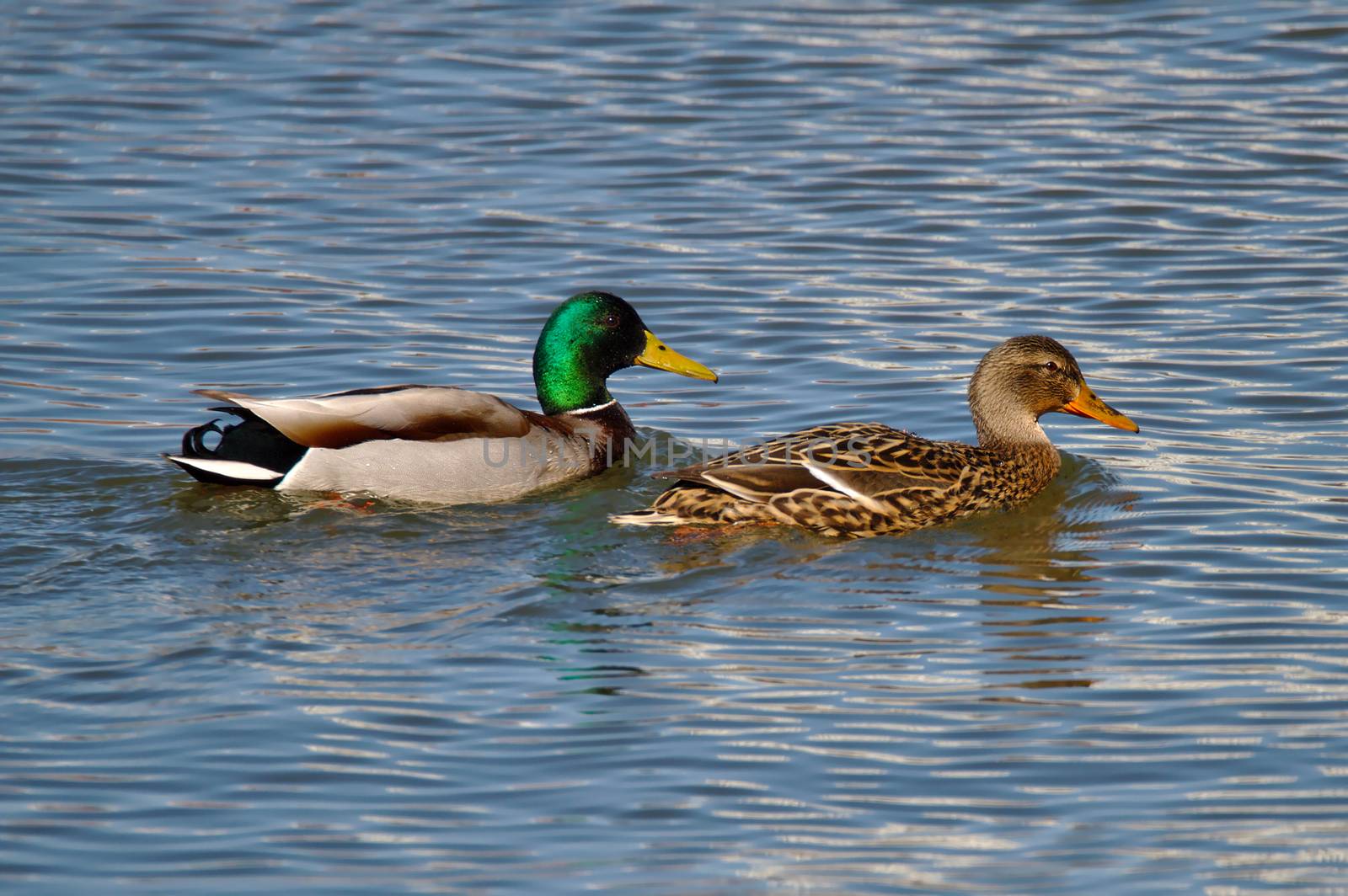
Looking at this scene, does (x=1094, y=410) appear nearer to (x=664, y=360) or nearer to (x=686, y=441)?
(x=686, y=441)

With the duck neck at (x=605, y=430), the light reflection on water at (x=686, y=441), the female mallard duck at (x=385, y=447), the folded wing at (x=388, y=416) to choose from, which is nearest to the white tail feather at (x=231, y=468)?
the female mallard duck at (x=385, y=447)

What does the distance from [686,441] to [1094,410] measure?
225 cm

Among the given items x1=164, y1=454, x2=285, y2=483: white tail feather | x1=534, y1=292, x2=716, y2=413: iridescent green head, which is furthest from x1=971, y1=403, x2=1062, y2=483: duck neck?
x1=164, y1=454, x2=285, y2=483: white tail feather

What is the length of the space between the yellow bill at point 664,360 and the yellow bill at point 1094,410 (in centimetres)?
202

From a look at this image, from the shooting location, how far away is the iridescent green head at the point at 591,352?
10164mm

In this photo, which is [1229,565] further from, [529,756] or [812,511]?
[529,756]

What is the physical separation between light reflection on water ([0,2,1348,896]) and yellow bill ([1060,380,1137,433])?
0.98 feet

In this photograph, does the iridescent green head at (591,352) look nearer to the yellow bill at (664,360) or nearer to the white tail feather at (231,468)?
the yellow bill at (664,360)

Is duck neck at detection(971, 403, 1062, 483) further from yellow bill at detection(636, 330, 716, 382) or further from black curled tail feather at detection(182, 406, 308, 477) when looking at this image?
black curled tail feather at detection(182, 406, 308, 477)

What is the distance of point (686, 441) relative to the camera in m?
10.3

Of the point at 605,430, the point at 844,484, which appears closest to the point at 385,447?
the point at 605,430

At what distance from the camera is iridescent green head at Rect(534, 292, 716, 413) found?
400 inches

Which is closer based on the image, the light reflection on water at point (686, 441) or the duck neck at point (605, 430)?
the light reflection on water at point (686, 441)

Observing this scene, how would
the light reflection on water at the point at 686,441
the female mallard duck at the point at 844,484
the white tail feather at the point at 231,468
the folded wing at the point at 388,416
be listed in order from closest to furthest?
the light reflection on water at the point at 686,441 → the female mallard duck at the point at 844,484 → the white tail feather at the point at 231,468 → the folded wing at the point at 388,416
